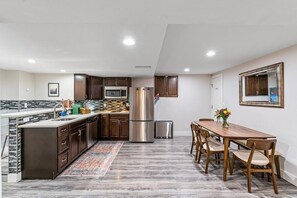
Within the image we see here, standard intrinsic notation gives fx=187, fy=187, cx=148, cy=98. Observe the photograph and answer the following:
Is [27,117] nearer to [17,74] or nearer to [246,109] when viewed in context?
[17,74]

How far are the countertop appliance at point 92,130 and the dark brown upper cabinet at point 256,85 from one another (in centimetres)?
395

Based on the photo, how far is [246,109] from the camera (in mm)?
4395

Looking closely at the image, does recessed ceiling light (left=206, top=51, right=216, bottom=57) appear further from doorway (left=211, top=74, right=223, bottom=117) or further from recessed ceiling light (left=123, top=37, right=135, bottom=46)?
doorway (left=211, top=74, right=223, bottom=117)

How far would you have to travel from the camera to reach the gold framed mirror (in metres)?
3.28

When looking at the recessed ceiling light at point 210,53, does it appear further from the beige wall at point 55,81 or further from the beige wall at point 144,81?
the beige wall at point 55,81

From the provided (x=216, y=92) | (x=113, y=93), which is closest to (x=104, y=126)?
(x=113, y=93)

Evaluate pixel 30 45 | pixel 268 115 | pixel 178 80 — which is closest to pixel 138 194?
pixel 30 45

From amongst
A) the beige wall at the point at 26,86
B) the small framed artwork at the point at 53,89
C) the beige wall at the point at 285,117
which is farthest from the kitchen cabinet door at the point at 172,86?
the beige wall at the point at 26,86

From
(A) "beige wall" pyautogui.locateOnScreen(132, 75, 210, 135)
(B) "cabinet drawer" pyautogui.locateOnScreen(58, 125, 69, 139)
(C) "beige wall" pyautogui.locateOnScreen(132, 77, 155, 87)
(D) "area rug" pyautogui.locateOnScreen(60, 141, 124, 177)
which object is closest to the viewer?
(B) "cabinet drawer" pyautogui.locateOnScreen(58, 125, 69, 139)

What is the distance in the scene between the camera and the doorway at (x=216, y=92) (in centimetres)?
586

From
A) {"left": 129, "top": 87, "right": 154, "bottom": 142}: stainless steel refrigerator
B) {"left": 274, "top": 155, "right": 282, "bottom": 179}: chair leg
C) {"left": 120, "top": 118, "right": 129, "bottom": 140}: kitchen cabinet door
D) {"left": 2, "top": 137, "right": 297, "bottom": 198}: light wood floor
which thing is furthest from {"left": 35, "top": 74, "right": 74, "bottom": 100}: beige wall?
{"left": 274, "top": 155, "right": 282, "bottom": 179}: chair leg

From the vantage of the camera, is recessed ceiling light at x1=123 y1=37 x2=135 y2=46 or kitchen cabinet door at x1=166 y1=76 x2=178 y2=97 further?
kitchen cabinet door at x1=166 y1=76 x2=178 y2=97

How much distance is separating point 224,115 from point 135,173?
214 cm

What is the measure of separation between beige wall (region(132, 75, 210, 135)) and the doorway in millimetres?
189
